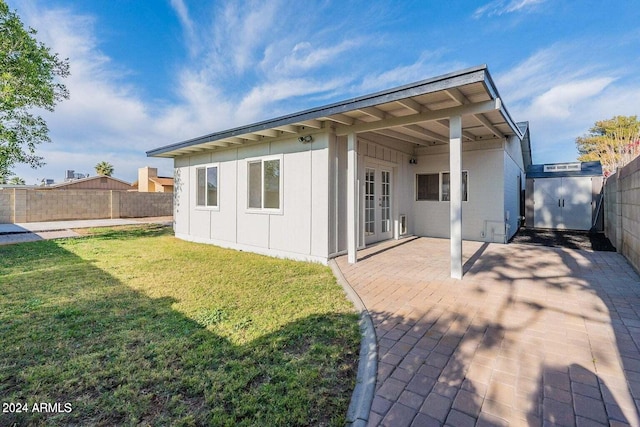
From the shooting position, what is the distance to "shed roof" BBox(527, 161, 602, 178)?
38.3 ft

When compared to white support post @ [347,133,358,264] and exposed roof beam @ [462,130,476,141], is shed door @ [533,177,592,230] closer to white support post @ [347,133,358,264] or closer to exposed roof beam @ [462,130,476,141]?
exposed roof beam @ [462,130,476,141]

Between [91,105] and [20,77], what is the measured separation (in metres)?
6.87

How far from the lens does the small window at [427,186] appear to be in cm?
→ 932

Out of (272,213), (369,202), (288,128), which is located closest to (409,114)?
(288,128)

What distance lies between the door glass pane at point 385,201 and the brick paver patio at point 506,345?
3129 millimetres

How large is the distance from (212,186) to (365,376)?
310 inches

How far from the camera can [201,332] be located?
10.0 feet

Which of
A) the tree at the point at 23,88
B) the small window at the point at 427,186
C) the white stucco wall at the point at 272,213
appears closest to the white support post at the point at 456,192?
the white stucco wall at the point at 272,213

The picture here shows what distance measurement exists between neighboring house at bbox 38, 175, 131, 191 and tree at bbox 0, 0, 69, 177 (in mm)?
23513

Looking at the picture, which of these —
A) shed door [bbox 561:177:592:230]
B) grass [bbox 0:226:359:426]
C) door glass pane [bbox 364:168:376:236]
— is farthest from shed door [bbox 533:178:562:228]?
grass [bbox 0:226:359:426]

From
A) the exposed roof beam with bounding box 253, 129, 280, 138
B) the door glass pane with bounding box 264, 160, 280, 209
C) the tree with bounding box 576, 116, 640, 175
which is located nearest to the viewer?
the exposed roof beam with bounding box 253, 129, 280, 138

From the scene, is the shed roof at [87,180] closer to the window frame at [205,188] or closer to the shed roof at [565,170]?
the window frame at [205,188]

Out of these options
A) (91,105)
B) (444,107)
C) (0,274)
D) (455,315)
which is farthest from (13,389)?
(91,105)

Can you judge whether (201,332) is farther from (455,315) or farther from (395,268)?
(395,268)
